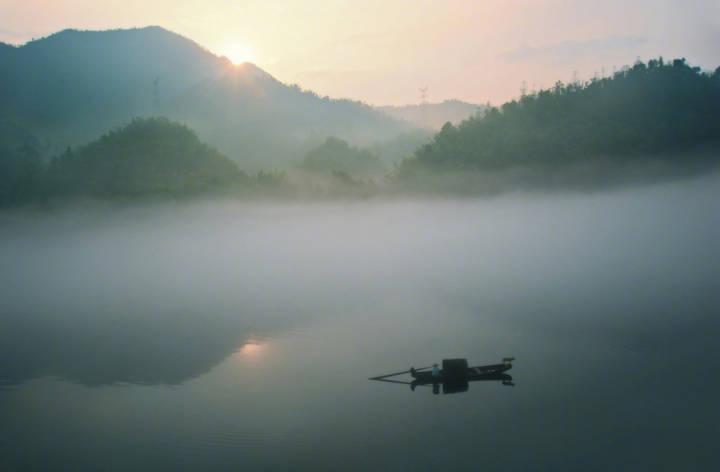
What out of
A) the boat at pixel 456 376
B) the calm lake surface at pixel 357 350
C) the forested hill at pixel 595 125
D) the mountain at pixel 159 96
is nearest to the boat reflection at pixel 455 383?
the boat at pixel 456 376

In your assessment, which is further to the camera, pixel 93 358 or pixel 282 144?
pixel 282 144

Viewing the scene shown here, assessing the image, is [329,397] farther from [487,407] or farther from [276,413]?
[487,407]

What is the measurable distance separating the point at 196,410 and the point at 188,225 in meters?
65.0

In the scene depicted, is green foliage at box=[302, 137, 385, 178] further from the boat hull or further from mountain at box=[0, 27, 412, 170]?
the boat hull

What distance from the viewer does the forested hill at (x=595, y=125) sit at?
86.4 meters

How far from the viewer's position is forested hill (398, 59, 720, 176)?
3401 inches

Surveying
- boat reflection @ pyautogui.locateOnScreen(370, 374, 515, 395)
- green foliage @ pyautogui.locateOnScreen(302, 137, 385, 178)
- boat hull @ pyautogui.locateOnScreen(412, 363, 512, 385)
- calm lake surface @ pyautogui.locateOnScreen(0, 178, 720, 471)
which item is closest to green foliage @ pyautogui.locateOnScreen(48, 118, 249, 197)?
calm lake surface @ pyautogui.locateOnScreen(0, 178, 720, 471)

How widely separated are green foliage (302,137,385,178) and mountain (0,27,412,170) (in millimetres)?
22617

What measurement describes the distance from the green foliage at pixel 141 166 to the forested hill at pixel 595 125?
1227 inches

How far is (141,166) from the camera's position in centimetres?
8488

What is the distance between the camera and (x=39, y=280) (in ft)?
194

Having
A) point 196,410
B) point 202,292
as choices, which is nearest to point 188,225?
point 202,292

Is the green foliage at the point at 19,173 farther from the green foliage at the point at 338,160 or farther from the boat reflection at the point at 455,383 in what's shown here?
the boat reflection at the point at 455,383

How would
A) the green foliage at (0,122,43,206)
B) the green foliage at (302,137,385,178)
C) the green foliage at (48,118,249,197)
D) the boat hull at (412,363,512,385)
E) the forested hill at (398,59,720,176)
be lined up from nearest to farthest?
the boat hull at (412,363,512,385), the green foliage at (0,122,43,206), the green foliage at (48,118,249,197), the forested hill at (398,59,720,176), the green foliage at (302,137,385,178)
